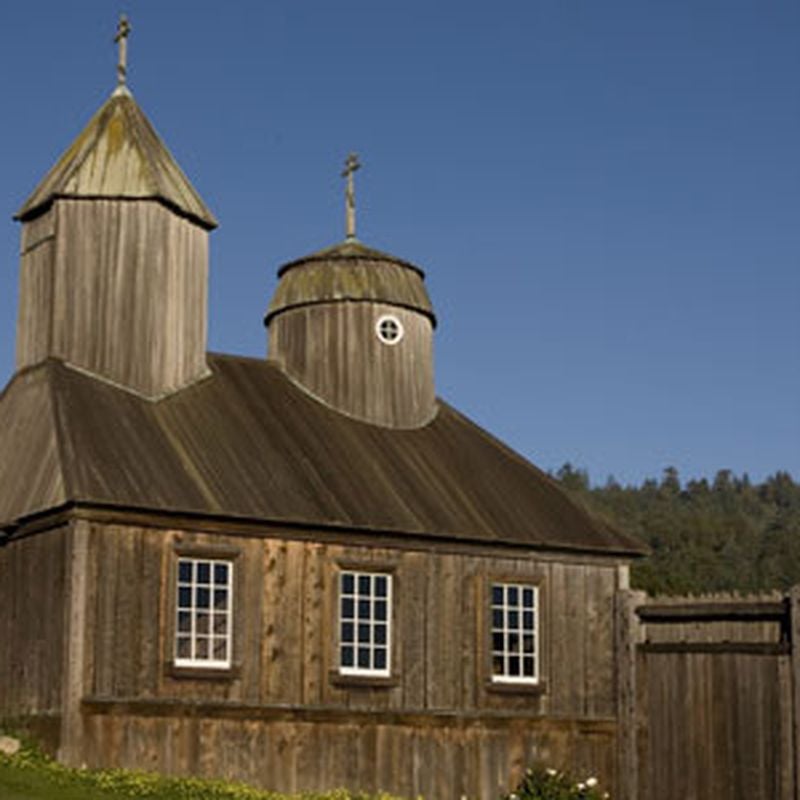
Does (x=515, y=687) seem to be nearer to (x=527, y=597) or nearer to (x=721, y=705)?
(x=527, y=597)

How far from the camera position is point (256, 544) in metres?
28.4

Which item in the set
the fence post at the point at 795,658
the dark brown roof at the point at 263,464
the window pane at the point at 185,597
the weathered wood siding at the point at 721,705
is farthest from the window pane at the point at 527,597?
the window pane at the point at 185,597

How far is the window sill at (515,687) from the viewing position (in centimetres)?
3055

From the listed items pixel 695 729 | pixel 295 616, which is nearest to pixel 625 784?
pixel 695 729

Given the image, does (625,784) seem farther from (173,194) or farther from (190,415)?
(173,194)

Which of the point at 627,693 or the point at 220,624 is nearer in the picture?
the point at 220,624

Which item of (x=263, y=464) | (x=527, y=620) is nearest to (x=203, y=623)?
(x=263, y=464)

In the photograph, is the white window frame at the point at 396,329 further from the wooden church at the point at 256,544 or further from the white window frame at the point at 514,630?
the white window frame at the point at 514,630

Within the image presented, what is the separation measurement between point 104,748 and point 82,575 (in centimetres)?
258

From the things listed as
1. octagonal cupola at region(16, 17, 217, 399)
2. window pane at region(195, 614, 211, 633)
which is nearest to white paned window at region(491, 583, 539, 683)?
window pane at region(195, 614, 211, 633)

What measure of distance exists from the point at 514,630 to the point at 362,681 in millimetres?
3374

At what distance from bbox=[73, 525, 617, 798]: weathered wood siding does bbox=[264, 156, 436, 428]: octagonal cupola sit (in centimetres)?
441

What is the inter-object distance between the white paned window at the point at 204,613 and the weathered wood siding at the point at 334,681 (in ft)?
0.69

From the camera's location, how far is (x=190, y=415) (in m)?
30.2
